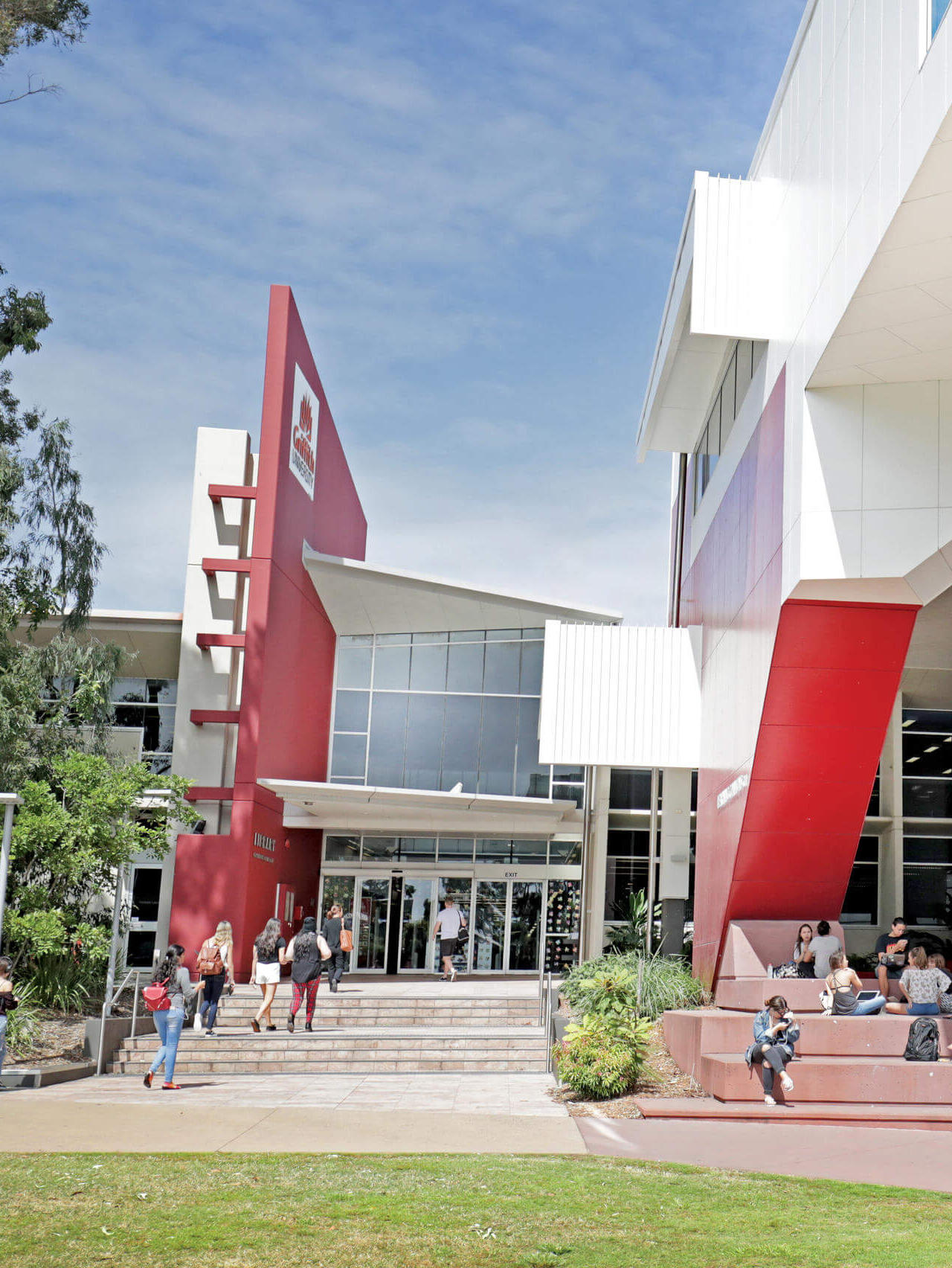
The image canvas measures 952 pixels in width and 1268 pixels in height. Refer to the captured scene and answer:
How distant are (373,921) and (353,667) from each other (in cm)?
595

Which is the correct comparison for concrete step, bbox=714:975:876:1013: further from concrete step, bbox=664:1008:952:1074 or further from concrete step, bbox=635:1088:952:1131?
concrete step, bbox=635:1088:952:1131

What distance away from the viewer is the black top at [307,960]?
55.5ft

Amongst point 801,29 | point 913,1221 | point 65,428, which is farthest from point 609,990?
point 65,428

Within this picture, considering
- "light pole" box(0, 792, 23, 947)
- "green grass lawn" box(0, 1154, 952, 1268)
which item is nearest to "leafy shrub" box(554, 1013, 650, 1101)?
"green grass lawn" box(0, 1154, 952, 1268)

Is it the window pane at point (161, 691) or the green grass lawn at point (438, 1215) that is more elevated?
the window pane at point (161, 691)

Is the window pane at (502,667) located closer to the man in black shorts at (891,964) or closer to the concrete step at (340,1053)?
the concrete step at (340,1053)

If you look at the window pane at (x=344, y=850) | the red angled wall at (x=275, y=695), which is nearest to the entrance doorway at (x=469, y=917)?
the window pane at (x=344, y=850)

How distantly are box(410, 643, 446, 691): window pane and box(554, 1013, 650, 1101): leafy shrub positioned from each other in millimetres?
16165

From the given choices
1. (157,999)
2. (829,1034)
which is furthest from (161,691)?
(829,1034)

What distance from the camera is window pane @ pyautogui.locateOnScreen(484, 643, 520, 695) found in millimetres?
28938

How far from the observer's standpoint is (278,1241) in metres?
6.33

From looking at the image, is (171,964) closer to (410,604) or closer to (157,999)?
(157,999)

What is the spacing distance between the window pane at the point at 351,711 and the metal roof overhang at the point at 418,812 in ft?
7.13

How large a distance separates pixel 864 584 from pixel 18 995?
1273 cm
